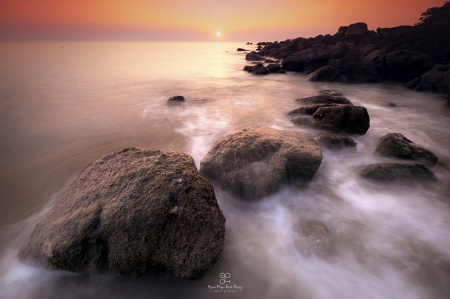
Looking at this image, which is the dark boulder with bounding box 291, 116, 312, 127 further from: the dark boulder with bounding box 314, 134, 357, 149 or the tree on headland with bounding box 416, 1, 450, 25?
the tree on headland with bounding box 416, 1, 450, 25

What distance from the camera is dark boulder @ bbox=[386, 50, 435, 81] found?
11.1 m

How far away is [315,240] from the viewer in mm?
2412

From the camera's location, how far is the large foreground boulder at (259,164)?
299cm

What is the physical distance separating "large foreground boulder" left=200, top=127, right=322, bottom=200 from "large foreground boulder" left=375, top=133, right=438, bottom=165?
5.96 ft

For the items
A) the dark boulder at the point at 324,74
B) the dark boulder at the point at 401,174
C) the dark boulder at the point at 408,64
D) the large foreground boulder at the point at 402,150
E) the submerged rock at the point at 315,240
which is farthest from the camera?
the dark boulder at the point at 324,74

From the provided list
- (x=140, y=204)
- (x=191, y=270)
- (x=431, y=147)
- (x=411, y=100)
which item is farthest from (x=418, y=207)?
(x=411, y=100)

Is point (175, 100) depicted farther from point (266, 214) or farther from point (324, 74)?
point (324, 74)

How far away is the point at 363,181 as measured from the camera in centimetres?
350

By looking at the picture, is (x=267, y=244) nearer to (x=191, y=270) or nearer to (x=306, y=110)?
(x=191, y=270)

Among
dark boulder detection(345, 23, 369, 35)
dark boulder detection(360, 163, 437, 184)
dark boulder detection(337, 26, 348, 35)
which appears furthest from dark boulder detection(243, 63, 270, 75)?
dark boulder detection(337, 26, 348, 35)

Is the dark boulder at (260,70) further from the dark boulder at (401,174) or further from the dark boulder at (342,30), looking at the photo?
the dark boulder at (342,30)

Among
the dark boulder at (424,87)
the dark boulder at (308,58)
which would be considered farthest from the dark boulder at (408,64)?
the dark boulder at (308,58)

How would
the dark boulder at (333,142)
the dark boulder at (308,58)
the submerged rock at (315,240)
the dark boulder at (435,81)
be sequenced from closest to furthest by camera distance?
the submerged rock at (315,240)
the dark boulder at (333,142)
the dark boulder at (435,81)
the dark boulder at (308,58)

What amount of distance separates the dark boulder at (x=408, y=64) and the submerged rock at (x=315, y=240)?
45.6 ft
